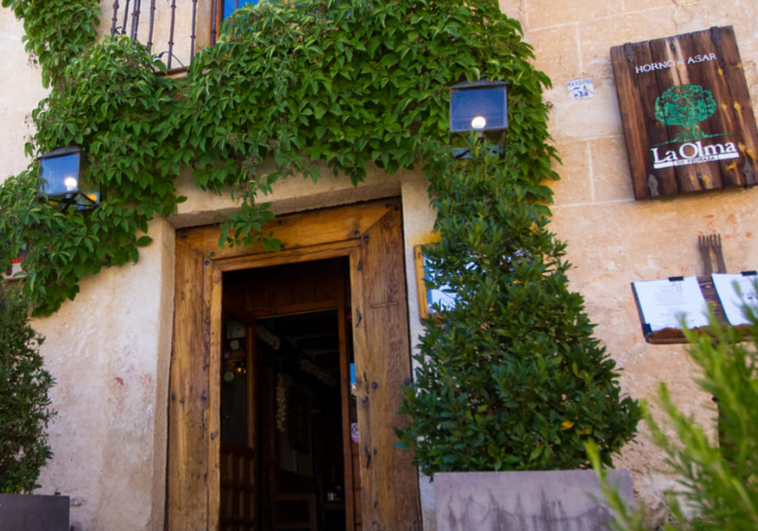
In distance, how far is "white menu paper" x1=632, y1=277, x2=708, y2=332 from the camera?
271 centimetres

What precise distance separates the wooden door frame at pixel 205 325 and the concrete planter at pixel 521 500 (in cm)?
234

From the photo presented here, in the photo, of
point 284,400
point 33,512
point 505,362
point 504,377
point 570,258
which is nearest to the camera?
point 504,377

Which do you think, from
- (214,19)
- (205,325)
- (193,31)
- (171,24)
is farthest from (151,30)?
(205,325)

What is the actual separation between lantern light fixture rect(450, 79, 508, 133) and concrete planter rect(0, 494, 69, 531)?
2.69 m

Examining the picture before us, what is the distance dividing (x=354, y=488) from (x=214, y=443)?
1845 mm

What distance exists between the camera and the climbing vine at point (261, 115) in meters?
3.94

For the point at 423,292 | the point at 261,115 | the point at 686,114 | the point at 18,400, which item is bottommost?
the point at 18,400

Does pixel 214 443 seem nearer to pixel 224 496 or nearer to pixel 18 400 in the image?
pixel 224 496

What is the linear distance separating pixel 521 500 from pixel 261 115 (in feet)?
9.24

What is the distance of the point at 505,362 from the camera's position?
8.56 ft

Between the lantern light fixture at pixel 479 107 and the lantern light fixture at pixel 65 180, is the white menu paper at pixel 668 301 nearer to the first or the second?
the lantern light fixture at pixel 479 107

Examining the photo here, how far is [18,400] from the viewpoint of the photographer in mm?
3580

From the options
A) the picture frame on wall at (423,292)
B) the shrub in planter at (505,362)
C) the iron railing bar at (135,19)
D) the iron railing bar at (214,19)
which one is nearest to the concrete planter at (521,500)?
the shrub in planter at (505,362)

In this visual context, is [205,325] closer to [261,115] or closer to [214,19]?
[261,115]
